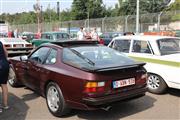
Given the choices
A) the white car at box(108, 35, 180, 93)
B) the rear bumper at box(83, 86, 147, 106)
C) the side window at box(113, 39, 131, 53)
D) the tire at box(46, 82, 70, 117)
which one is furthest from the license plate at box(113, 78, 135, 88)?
the side window at box(113, 39, 131, 53)

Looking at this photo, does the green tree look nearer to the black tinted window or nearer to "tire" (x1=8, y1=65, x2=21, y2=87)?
the black tinted window

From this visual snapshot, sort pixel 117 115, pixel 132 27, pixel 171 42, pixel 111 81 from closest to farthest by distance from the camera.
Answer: pixel 111 81
pixel 117 115
pixel 171 42
pixel 132 27

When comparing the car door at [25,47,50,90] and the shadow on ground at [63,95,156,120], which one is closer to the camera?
the shadow on ground at [63,95,156,120]

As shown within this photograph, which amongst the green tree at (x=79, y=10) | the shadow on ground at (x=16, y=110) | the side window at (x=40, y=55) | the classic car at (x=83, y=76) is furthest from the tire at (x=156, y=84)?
the green tree at (x=79, y=10)

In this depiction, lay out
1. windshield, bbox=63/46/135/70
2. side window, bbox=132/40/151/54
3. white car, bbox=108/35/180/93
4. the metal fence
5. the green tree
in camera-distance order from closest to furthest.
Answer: windshield, bbox=63/46/135/70
white car, bbox=108/35/180/93
side window, bbox=132/40/151/54
the metal fence
the green tree

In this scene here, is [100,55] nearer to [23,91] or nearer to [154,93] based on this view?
[154,93]

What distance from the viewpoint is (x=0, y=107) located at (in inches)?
246

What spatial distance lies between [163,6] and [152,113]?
67.6m

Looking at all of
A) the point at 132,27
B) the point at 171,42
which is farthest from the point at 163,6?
the point at 171,42

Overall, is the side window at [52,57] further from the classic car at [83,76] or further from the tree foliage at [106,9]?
the tree foliage at [106,9]

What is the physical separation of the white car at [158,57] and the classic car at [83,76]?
1443 mm

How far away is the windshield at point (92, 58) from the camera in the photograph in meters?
5.52

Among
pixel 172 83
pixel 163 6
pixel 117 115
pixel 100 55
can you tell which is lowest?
pixel 117 115

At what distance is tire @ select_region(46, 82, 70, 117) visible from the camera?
5570mm
